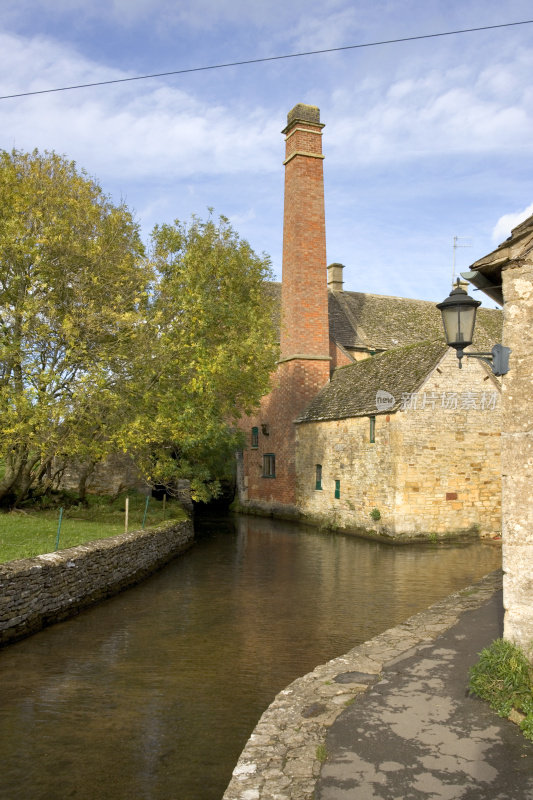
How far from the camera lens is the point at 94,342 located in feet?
58.4

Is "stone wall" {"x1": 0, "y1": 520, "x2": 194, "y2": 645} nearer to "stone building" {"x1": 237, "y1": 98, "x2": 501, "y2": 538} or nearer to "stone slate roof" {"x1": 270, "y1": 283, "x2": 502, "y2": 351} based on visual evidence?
"stone building" {"x1": 237, "y1": 98, "x2": 501, "y2": 538}

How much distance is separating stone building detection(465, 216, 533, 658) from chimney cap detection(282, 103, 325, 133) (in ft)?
80.6

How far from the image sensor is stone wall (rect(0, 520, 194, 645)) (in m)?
9.95

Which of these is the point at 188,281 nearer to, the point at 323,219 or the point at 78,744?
the point at 323,219

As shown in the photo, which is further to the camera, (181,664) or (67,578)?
(67,578)

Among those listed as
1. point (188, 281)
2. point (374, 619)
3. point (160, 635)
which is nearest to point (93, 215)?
point (188, 281)

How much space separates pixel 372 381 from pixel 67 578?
15551 millimetres

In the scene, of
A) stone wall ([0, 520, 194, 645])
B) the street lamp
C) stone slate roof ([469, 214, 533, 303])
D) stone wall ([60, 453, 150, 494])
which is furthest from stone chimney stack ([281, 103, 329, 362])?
stone slate roof ([469, 214, 533, 303])

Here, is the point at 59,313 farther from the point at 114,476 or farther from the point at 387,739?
the point at 387,739

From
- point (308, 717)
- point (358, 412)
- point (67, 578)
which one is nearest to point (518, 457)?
point (308, 717)

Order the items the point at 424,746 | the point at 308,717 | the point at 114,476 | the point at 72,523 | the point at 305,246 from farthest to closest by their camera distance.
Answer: the point at 305,246, the point at 114,476, the point at 72,523, the point at 308,717, the point at 424,746

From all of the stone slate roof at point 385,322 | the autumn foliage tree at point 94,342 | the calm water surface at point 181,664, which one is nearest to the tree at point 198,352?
the autumn foliage tree at point 94,342

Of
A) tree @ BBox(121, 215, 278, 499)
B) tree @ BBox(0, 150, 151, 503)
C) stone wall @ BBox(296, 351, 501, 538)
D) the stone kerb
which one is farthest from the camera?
stone wall @ BBox(296, 351, 501, 538)

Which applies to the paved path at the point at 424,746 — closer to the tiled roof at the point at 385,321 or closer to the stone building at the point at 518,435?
the stone building at the point at 518,435
